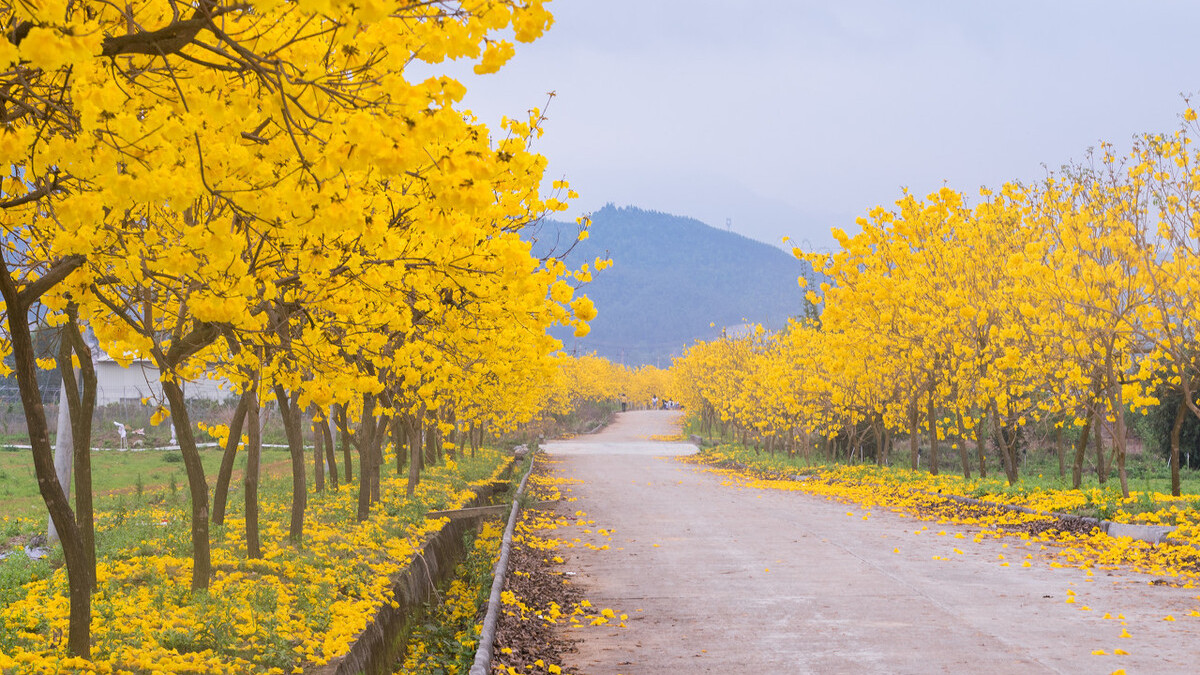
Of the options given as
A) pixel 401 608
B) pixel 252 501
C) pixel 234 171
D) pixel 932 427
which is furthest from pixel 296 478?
pixel 932 427

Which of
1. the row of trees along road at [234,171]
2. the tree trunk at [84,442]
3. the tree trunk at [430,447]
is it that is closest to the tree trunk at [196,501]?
the row of trees along road at [234,171]

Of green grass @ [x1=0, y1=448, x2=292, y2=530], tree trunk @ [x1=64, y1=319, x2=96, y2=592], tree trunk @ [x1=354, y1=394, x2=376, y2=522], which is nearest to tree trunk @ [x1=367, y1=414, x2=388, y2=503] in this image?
→ tree trunk @ [x1=354, y1=394, x2=376, y2=522]

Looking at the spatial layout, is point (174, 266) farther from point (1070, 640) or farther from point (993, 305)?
point (993, 305)

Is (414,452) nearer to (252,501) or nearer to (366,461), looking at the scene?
(366,461)

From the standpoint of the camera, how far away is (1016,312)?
708 inches

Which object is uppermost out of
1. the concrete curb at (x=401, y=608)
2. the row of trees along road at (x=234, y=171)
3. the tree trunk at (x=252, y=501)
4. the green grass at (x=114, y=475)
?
the row of trees along road at (x=234, y=171)

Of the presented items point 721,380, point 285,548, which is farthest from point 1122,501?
point 721,380

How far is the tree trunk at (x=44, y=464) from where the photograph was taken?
5113 mm

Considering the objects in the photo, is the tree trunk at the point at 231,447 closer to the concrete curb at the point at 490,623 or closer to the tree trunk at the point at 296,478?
the tree trunk at the point at 296,478

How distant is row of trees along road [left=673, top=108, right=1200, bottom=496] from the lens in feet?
47.0

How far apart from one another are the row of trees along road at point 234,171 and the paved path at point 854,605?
2.91 m

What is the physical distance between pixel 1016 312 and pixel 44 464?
1629cm

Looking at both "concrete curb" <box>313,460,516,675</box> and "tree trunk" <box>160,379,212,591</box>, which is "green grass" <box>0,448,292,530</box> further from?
"tree trunk" <box>160,379,212,591</box>

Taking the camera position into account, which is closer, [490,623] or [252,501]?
[490,623]
